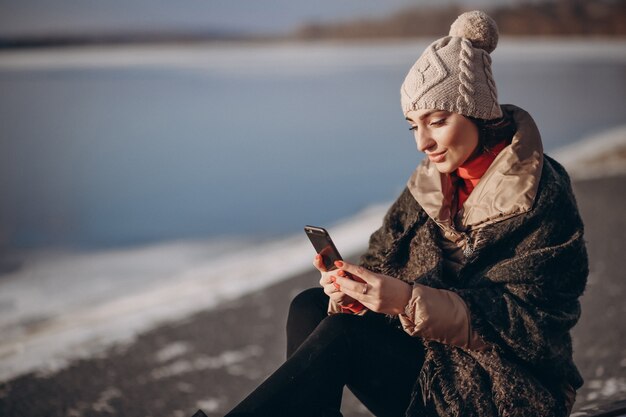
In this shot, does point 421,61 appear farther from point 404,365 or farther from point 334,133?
point 334,133

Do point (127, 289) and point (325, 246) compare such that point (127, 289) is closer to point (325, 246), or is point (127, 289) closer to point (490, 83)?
→ point (325, 246)

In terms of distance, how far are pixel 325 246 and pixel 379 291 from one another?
0.54 ft

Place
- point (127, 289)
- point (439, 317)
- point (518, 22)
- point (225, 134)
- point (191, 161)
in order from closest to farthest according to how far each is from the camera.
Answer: point (439, 317)
point (127, 289)
point (191, 161)
point (225, 134)
point (518, 22)

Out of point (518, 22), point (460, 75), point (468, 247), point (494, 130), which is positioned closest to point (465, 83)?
point (460, 75)

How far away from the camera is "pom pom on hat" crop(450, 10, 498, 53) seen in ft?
5.49

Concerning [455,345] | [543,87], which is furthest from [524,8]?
[455,345]

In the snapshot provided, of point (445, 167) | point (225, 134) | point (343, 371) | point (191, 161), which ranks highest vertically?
point (225, 134)

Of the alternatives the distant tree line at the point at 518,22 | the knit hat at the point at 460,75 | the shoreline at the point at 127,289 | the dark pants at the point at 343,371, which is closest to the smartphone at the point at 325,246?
the dark pants at the point at 343,371

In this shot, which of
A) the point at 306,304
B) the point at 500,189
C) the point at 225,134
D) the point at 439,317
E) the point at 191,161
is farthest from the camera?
the point at 225,134

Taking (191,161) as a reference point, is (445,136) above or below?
below

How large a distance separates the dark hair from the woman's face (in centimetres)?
1

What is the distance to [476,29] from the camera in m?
1.67

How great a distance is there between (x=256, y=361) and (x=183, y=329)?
438 millimetres

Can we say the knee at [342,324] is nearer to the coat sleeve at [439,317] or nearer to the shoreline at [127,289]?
the coat sleeve at [439,317]
